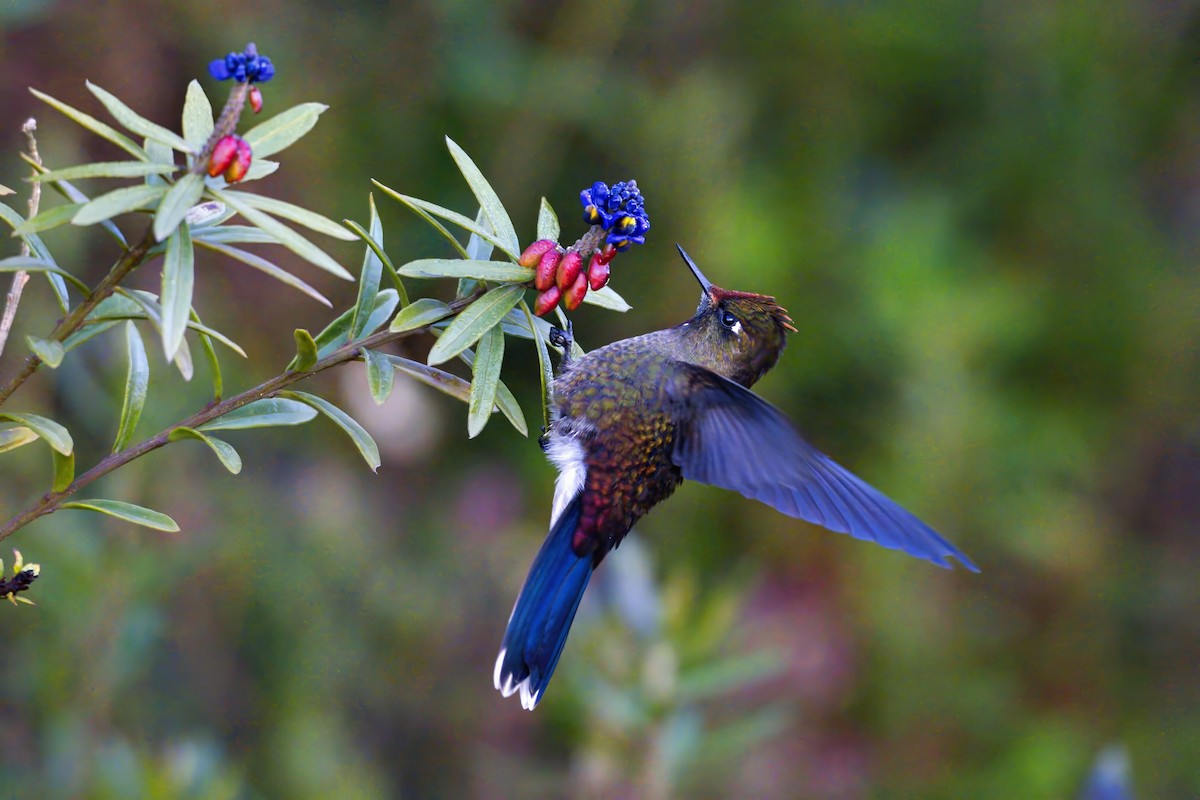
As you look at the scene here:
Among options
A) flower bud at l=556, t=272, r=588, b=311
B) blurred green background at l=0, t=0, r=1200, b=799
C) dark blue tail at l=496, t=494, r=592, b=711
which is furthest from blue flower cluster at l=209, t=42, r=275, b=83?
blurred green background at l=0, t=0, r=1200, b=799

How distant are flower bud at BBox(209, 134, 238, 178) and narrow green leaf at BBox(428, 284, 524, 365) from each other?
228 millimetres

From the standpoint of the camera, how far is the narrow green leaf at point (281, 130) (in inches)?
34.9

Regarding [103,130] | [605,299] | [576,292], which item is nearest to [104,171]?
[103,130]

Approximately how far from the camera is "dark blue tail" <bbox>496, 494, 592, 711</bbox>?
151 cm

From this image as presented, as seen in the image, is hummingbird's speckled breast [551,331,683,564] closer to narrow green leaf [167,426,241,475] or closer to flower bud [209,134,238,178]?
narrow green leaf [167,426,241,475]

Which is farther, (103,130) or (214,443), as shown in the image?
(214,443)

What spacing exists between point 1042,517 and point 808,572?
0.82 m

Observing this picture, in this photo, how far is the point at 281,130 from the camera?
0.91 m

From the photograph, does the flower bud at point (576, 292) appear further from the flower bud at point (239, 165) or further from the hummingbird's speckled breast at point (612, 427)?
the hummingbird's speckled breast at point (612, 427)

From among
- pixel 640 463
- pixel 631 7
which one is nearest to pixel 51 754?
pixel 640 463

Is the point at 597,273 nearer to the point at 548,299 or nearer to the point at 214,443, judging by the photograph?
the point at 548,299

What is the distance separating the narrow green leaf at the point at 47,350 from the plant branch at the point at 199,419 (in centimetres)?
10

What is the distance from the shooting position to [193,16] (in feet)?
11.6

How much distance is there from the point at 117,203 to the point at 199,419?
0.21m
